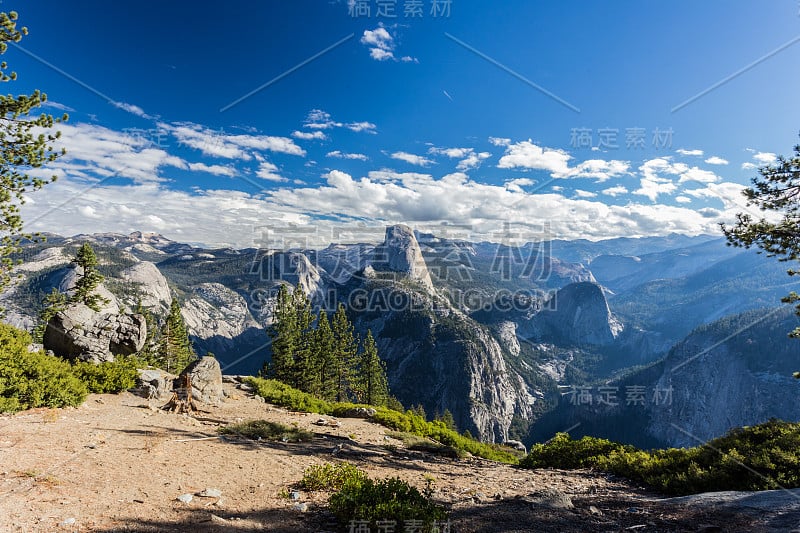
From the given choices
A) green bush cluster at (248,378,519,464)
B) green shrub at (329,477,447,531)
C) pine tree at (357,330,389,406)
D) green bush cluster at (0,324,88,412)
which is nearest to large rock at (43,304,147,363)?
green bush cluster at (0,324,88,412)

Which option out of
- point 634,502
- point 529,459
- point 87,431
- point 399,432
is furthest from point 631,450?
point 87,431

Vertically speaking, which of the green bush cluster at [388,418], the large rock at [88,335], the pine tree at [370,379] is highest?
the large rock at [88,335]

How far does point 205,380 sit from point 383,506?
17.6 metres

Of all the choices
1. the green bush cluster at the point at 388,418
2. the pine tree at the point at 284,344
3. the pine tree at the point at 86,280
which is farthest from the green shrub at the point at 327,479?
the pine tree at the point at 284,344

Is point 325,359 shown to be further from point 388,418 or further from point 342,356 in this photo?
point 388,418

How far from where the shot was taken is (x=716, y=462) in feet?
40.6

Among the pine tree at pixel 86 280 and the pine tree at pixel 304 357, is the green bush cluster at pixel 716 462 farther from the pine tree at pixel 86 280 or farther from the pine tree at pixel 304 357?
the pine tree at pixel 304 357

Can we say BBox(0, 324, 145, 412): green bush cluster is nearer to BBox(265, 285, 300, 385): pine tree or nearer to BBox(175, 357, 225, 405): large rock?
BBox(175, 357, 225, 405): large rock

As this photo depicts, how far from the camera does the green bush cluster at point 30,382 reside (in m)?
12.7

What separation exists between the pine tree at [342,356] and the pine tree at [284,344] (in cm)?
749

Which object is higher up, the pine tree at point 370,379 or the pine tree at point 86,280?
the pine tree at point 86,280

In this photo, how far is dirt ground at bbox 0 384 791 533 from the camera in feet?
23.0

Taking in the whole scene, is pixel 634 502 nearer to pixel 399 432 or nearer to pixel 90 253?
pixel 399 432

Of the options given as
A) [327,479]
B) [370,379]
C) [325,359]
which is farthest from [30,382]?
[370,379]
